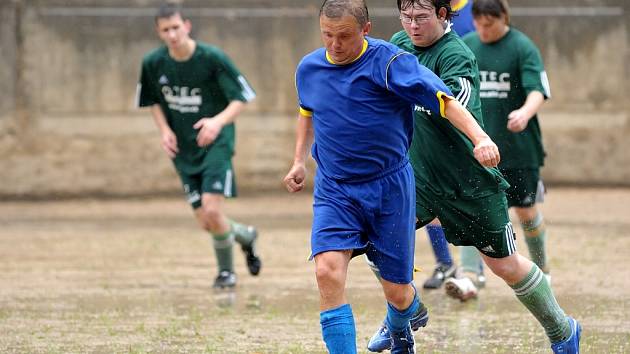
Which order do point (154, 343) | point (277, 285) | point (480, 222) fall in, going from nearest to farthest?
point (480, 222)
point (154, 343)
point (277, 285)

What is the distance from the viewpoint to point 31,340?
260 inches

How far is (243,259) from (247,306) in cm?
272

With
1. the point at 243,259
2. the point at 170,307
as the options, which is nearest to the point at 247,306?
the point at 170,307

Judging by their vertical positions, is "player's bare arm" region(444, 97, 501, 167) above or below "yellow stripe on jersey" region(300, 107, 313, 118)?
above

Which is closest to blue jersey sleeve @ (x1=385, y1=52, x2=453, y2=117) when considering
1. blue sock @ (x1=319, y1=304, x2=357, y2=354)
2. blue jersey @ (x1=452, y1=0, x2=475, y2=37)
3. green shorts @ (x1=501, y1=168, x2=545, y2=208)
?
blue sock @ (x1=319, y1=304, x2=357, y2=354)

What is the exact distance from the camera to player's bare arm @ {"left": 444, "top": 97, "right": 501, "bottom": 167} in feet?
15.9

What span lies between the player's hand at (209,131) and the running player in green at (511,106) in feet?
6.27

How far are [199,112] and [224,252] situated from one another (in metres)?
1.06

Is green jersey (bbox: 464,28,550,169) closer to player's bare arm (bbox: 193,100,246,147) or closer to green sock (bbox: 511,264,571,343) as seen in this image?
player's bare arm (bbox: 193,100,246,147)

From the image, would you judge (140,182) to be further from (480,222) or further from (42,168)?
(480,222)

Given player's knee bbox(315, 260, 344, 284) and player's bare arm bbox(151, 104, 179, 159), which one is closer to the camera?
player's knee bbox(315, 260, 344, 284)

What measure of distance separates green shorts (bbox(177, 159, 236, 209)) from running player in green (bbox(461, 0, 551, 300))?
6.51 ft

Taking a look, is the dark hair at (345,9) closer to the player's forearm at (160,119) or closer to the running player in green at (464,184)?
the running player in green at (464,184)

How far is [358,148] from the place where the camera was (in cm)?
534
